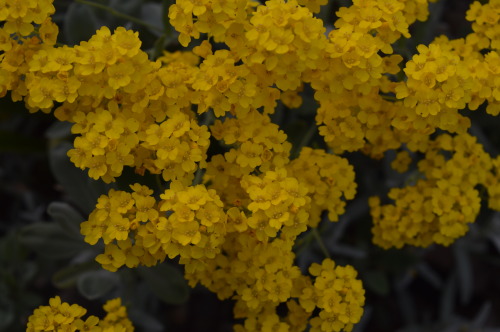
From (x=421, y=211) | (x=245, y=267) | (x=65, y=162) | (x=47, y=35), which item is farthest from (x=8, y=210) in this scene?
(x=421, y=211)

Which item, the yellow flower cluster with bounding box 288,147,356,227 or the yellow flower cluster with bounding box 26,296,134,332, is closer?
the yellow flower cluster with bounding box 26,296,134,332

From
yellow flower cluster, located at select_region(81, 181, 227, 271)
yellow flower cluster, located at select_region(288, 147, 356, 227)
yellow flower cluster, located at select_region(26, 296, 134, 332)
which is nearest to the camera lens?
yellow flower cluster, located at select_region(81, 181, 227, 271)

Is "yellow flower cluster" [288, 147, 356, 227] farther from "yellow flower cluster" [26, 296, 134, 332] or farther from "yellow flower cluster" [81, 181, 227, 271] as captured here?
"yellow flower cluster" [26, 296, 134, 332]

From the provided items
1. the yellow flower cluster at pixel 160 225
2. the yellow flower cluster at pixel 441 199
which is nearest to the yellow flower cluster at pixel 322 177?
the yellow flower cluster at pixel 441 199

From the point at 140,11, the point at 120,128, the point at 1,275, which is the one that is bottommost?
the point at 120,128

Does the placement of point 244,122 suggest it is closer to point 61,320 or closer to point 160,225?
point 160,225

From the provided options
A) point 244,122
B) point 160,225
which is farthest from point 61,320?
point 244,122

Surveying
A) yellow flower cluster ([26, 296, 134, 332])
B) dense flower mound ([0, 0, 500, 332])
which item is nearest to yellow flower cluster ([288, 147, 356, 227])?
dense flower mound ([0, 0, 500, 332])

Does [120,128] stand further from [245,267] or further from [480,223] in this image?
[480,223]
